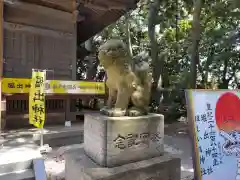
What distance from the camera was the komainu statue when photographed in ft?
8.96

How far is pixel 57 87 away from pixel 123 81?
4.46m

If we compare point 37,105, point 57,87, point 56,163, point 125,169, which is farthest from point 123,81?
point 57,87

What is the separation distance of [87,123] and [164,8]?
28.9 ft

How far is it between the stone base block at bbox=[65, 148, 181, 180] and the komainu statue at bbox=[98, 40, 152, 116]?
0.64m

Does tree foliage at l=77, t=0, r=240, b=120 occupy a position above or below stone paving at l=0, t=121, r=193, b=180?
above

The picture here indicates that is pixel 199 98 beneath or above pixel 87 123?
above

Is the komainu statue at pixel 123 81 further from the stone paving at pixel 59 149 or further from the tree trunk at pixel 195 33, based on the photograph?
the tree trunk at pixel 195 33

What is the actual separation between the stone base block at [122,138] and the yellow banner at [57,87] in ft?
13.0

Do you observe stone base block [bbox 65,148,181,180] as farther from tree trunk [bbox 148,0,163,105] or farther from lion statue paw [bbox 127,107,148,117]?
tree trunk [bbox 148,0,163,105]

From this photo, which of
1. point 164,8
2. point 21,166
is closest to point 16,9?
point 21,166

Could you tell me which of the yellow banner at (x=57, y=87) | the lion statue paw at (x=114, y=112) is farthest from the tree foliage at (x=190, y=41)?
the lion statue paw at (x=114, y=112)

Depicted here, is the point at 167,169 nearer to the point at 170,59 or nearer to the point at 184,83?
the point at 184,83

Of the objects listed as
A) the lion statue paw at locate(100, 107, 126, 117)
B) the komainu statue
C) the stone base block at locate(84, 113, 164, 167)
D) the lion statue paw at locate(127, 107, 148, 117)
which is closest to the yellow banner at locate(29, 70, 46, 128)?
the stone base block at locate(84, 113, 164, 167)

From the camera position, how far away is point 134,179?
259cm
